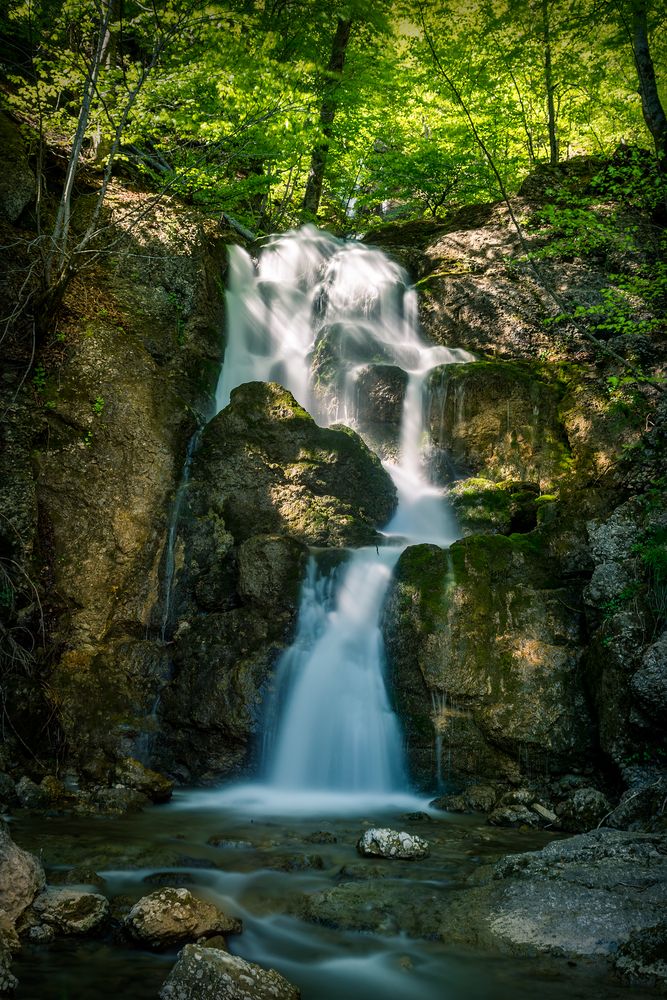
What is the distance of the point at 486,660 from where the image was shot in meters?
7.29

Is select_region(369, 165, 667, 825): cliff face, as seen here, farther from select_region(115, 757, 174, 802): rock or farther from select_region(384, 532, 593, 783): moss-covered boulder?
select_region(115, 757, 174, 802): rock

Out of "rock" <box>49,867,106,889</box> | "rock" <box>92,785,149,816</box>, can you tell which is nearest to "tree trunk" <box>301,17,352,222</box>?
"rock" <box>92,785,149,816</box>

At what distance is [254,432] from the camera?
952cm

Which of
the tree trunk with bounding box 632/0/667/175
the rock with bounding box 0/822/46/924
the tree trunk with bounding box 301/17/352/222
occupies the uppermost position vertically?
the tree trunk with bounding box 301/17/352/222

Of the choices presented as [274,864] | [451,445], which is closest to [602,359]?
[451,445]

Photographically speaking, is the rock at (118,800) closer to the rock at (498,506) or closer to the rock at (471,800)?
the rock at (471,800)

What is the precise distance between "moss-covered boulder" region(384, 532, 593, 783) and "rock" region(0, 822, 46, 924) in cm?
429

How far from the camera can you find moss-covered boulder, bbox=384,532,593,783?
6.92 metres

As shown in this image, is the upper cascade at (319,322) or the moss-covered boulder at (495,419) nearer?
the moss-covered boulder at (495,419)

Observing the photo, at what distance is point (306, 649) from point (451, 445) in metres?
4.49

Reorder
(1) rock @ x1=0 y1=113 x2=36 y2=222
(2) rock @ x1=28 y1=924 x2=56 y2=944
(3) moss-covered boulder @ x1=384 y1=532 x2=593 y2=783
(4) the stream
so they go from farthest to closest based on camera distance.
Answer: (1) rock @ x1=0 y1=113 x2=36 y2=222
(3) moss-covered boulder @ x1=384 y1=532 x2=593 y2=783
(2) rock @ x1=28 y1=924 x2=56 y2=944
(4) the stream

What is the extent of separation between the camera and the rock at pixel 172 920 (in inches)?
137

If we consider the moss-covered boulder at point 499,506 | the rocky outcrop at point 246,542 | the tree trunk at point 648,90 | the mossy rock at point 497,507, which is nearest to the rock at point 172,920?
the rocky outcrop at point 246,542

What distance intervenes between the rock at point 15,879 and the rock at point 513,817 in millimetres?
3823
